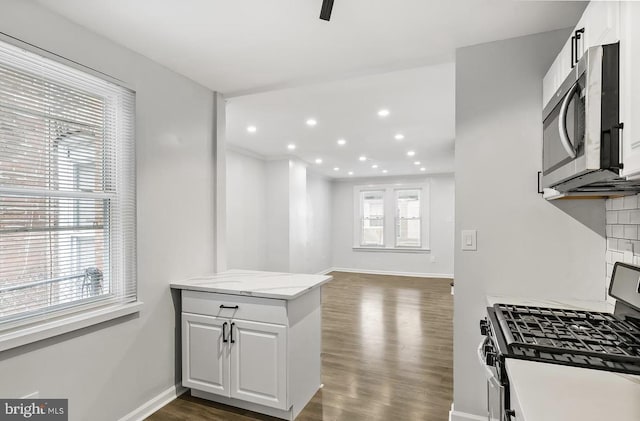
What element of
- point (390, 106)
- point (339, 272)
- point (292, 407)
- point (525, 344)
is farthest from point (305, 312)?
point (339, 272)

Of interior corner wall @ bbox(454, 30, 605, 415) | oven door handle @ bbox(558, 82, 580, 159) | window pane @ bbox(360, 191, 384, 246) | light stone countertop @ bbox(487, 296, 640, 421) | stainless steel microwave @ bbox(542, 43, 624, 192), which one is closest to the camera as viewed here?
light stone countertop @ bbox(487, 296, 640, 421)

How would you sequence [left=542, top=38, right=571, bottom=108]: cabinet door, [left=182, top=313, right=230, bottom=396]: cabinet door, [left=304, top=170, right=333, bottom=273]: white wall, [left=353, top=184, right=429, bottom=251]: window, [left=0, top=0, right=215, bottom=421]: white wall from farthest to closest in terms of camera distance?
[left=353, top=184, right=429, bottom=251]: window → [left=304, top=170, right=333, bottom=273]: white wall → [left=182, top=313, right=230, bottom=396]: cabinet door → [left=0, top=0, right=215, bottom=421]: white wall → [left=542, top=38, right=571, bottom=108]: cabinet door

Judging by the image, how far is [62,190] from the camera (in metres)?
1.85

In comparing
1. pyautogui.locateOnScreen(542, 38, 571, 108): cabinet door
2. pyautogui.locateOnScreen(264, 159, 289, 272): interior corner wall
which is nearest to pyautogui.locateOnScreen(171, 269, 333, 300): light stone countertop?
pyautogui.locateOnScreen(542, 38, 571, 108): cabinet door

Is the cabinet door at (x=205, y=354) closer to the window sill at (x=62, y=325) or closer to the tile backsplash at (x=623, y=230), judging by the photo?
the window sill at (x=62, y=325)

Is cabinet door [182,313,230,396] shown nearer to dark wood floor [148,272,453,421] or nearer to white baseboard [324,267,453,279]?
dark wood floor [148,272,453,421]

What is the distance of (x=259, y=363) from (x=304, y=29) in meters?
2.19

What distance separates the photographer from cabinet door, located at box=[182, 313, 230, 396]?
7.73 feet

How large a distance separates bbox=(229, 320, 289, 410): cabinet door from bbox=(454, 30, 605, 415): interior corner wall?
45.8 inches

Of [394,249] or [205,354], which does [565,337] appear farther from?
[394,249]

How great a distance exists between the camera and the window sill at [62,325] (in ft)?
5.20

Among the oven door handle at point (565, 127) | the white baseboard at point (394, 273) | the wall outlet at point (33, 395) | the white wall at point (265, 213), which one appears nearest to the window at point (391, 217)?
the white baseboard at point (394, 273)

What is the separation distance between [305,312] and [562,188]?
1748mm

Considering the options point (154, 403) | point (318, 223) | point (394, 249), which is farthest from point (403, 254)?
point (154, 403)
